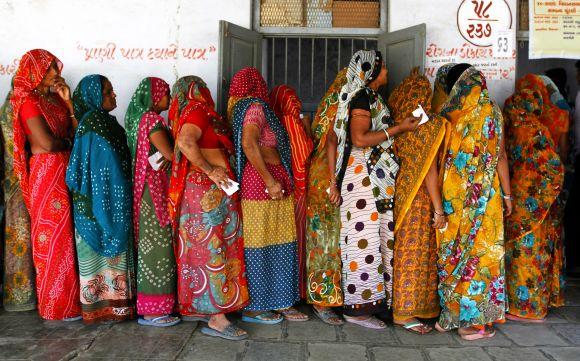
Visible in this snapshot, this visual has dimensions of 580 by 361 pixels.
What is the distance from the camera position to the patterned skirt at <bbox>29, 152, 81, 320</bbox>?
151 inches

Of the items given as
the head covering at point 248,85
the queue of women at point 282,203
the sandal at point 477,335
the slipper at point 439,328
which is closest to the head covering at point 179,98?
the queue of women at point 282,203

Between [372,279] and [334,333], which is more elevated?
[372,279]

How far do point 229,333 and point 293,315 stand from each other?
0.56 m

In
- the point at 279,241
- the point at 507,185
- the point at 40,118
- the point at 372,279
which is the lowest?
the point at 372,279

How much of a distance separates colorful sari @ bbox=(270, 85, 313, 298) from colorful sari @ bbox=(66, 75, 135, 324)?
1.22m

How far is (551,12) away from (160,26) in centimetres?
350

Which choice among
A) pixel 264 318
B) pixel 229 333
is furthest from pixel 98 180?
pixel 264 318

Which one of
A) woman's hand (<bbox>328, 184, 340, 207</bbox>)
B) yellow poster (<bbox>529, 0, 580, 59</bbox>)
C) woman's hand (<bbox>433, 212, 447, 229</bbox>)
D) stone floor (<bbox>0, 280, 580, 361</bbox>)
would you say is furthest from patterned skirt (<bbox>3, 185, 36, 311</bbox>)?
yellow poster (<bbox>529, 0, 580, 59</bbox>)

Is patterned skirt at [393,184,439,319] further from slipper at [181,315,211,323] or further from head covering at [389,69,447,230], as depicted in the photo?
slipper at [181,315,211,323]

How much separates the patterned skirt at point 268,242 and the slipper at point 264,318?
0.08 metres

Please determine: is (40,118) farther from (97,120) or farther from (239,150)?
(239,150)

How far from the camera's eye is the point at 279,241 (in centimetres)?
385

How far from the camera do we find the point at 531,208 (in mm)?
3973

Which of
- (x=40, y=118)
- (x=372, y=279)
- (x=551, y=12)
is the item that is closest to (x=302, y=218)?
(x=372, y=279)
